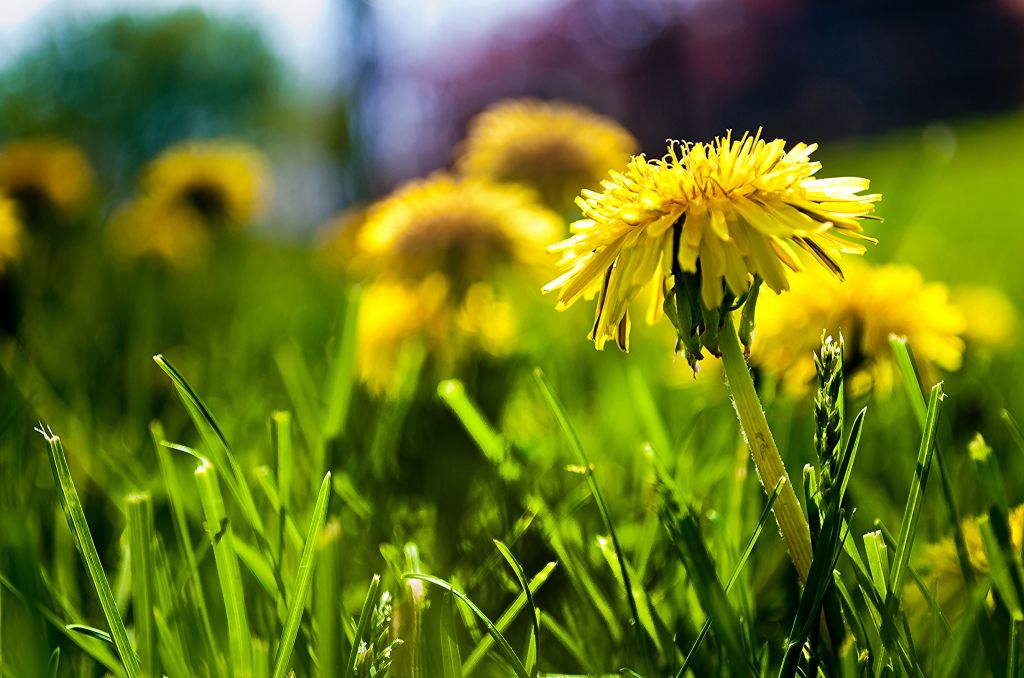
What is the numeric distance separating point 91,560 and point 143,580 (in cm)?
3

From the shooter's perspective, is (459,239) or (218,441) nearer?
(218,441)

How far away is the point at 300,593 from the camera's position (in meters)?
0.43

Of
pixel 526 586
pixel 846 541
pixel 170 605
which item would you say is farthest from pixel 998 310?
pixel 170 605

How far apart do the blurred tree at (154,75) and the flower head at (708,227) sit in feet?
36.5

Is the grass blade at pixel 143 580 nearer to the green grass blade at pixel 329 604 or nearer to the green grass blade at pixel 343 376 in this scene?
the green grass blade at pixel 329 604

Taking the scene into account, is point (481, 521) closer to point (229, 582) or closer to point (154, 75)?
point (229, 582)

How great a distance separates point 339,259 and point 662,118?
1220 centimetres

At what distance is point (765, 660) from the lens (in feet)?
1.56

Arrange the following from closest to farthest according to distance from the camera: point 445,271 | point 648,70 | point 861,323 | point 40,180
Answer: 1. point 861,323
2. point 445,271
3. point 40,180
4. point 648,70

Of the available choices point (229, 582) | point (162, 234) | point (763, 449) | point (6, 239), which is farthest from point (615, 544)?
point (162, 234)

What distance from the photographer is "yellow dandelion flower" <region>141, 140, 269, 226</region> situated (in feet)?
6.39

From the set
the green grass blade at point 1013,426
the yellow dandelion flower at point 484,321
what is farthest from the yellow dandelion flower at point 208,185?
the green grass blade at point 1013,426

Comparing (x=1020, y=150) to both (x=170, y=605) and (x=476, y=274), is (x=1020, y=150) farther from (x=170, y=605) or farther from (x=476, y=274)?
(x=170, y=605)

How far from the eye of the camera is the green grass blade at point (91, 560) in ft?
1.38
